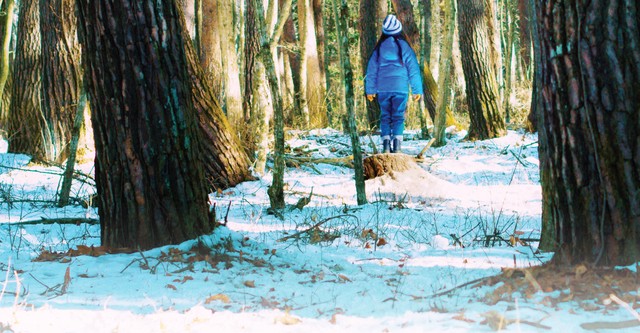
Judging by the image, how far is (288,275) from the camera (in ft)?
11.6

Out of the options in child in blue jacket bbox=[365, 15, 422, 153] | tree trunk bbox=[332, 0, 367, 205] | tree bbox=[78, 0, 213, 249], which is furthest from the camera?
child in blue jacket bbox=[365, 15, 422, 153]

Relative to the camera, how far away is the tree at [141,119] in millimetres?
3793

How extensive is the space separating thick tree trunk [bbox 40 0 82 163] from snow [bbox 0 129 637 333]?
2.56m

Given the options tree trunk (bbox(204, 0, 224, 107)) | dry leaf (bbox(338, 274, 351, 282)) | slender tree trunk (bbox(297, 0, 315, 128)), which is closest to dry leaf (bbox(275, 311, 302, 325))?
dry leaf (bbox(338, 274, 351, 282))

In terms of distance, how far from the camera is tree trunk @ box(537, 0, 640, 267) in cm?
289

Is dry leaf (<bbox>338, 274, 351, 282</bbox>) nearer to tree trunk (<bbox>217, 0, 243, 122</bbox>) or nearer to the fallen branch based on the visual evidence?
the fallen branch

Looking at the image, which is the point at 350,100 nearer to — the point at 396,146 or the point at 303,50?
the point at 396,146

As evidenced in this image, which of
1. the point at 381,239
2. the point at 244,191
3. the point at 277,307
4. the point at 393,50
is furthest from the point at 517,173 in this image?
the point at 277,307

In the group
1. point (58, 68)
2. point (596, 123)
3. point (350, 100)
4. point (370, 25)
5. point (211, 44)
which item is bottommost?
point (596, 123)

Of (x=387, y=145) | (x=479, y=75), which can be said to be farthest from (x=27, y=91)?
(x=479, y=75)

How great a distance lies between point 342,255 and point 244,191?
2923 millimetres

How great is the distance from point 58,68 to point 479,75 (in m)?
7.05

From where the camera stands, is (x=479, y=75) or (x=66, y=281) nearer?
(x=66, y=281)

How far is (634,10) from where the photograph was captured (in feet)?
9.46
